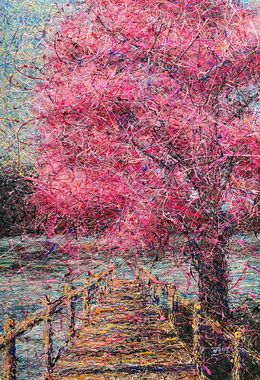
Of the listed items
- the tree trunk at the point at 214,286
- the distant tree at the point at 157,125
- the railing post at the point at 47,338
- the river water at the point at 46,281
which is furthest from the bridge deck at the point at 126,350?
the distant tree at the point at 157,125

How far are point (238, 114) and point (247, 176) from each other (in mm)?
1022

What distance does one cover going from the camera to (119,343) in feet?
32.4

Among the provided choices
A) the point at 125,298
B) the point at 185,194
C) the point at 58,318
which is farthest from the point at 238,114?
the point at 58,318

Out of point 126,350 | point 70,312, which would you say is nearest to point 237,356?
point 126,350

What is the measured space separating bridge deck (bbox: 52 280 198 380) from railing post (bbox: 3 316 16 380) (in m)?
1.43

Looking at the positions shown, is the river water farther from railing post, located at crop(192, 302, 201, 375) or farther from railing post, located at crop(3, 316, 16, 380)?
railing post, located at crop(3, 316, 16, 380)

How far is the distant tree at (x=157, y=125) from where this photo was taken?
8148 mm

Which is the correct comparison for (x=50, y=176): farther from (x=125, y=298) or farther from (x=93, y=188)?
(x=125, y=298)

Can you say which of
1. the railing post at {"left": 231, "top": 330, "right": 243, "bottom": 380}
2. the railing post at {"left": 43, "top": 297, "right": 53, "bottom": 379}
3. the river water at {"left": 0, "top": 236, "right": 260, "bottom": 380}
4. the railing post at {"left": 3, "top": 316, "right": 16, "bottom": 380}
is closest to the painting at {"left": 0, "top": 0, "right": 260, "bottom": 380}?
the railing post at {"left": 43, "top": 297, "right": 53, "bottom": 379}

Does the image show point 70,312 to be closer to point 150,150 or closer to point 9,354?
point 150,150

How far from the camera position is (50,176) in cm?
963

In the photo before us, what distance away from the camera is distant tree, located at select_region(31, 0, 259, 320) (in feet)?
26.7

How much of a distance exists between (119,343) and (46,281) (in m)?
13.7

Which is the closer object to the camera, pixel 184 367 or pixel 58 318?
pixel 184 367
